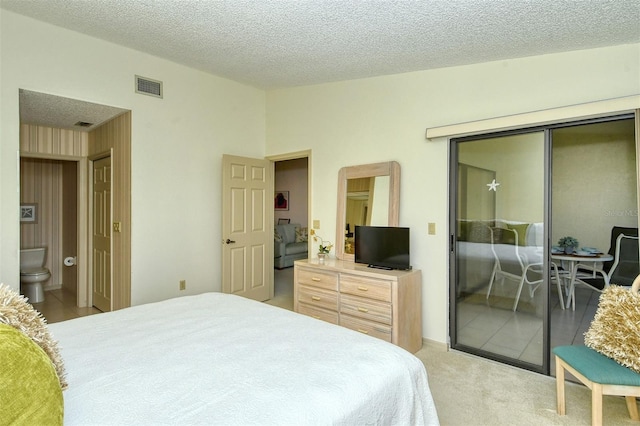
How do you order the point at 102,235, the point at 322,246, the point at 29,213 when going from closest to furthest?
the point at 322,246
the point at 102,235
the point at 29,213

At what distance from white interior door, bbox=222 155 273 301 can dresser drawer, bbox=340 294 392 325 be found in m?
1.66

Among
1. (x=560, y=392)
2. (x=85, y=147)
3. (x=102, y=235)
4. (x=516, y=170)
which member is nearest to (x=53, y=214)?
(x=85, y=147)

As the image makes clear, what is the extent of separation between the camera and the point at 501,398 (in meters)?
2.38

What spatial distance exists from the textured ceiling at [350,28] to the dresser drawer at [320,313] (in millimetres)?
2478

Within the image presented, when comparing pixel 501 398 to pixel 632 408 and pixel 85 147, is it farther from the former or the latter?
pixel 85 147

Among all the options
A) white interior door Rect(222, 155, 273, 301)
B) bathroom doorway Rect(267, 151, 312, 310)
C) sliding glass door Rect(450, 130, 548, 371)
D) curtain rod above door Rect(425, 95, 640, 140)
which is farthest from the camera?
bathroom doorway Rect(267, 151, 312, 310)

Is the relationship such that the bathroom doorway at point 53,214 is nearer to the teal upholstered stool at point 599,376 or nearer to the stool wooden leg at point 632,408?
the teal upholstered stool at point 599,376

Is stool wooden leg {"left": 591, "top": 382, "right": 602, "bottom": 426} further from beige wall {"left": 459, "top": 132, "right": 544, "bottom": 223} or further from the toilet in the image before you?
the toilet

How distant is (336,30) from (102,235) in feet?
11.9

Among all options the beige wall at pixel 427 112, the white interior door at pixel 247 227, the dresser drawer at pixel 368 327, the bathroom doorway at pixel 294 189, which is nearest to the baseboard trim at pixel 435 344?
the beige wall at pixel 427 112

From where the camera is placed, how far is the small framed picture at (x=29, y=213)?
5.08 m

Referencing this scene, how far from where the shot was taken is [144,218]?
3.68 m

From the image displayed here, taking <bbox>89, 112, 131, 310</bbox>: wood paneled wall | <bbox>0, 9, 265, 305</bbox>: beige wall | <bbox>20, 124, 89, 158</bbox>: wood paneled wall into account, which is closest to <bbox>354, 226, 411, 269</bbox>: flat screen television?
<bbox>0, 9, 265, 305</bbox>: beige wall

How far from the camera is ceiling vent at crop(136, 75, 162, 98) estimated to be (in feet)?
11.9
